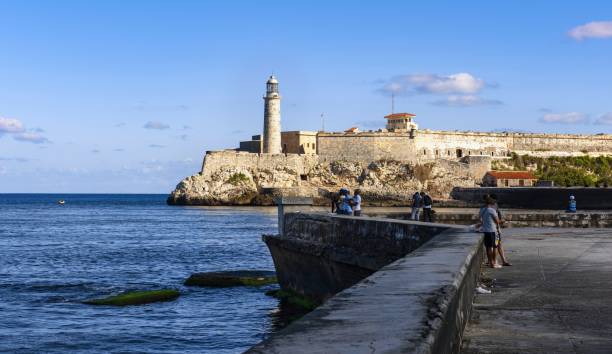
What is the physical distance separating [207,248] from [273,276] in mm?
15924

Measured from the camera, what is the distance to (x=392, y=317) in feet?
14.8

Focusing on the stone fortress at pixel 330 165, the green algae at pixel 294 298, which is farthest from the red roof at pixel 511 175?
the green algae at pixel 294 298

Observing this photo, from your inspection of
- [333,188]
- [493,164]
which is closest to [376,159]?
[333,188]

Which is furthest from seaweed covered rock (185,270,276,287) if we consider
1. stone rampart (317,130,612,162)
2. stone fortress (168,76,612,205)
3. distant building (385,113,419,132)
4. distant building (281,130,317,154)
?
distant building (385,113,419,132)

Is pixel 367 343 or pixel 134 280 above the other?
pixel 367 343

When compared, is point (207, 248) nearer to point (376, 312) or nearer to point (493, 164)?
point (376, 312)

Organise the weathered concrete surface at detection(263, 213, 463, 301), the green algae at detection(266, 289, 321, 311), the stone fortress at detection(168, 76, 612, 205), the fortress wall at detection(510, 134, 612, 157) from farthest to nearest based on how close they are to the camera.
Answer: the fortress wall at detection(510, 134, 612, 157) < the stone fortress at detection(168, 76, 612, 205) < the green algae at detection(266, 289, 321, 311) < the weathered concrete surface at detection(263, 213, 463, 301)

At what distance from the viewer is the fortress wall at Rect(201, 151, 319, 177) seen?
343 feet

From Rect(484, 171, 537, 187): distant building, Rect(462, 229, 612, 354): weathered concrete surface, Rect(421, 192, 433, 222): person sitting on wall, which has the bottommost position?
Rect(462, 229, 612, 354): weathered concrete surface

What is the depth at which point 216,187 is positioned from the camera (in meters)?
106

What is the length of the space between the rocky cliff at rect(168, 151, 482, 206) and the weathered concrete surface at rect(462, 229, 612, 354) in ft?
291

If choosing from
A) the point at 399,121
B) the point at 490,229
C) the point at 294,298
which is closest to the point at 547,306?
the point at 490,229

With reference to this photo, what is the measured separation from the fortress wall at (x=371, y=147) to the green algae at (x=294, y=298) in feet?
289

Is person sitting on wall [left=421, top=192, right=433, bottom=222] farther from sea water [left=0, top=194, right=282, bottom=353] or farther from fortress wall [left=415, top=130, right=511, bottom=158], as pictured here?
fortress wall [left=415, top=130, right=511, bottom=158]
